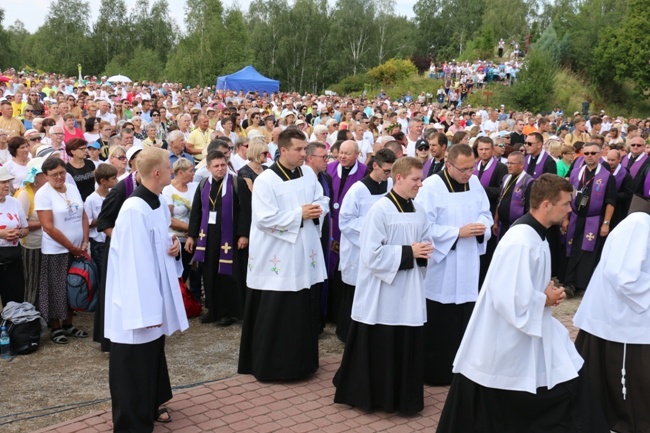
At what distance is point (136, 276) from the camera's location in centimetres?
503

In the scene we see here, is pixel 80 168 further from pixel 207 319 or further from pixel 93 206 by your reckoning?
pixel 207 319

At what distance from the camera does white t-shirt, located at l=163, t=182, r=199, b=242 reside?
845cm

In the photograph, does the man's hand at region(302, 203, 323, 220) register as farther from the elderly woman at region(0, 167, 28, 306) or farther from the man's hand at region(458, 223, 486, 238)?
the elderly woman at region(0, 167, 28, 306)

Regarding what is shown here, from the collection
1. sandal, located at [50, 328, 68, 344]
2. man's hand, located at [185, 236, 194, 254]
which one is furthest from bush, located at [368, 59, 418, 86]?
sandal, located at [50, 328, 68, 344]

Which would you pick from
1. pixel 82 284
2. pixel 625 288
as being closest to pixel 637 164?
pixel 625 288

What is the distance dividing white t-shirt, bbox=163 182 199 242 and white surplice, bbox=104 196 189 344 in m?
3.23

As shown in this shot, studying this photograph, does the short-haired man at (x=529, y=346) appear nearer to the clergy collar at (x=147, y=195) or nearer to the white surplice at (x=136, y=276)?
the white surplice at (x=136, y=276)

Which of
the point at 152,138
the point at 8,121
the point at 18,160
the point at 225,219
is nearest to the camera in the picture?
the point at 225,219

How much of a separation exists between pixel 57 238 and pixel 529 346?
15.7 ft

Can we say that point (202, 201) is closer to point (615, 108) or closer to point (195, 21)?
point (615, 108)

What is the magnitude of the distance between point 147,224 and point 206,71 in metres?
50.2

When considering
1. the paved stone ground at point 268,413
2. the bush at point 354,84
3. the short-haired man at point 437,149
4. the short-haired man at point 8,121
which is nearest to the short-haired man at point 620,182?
the short-haired man at point 437,149

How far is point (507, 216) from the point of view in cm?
910

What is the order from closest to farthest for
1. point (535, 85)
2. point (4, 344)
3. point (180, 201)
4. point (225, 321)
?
point (4, 344) → point (225, 321) → point (180, 201) → point (535, 85)
